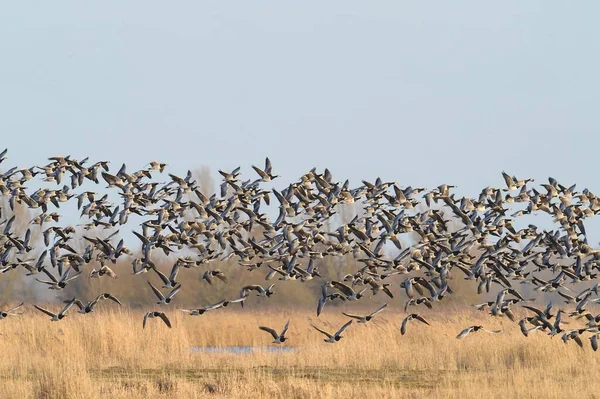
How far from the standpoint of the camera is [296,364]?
2711 cm

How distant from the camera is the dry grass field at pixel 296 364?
2086cm

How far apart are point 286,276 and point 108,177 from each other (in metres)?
5.40

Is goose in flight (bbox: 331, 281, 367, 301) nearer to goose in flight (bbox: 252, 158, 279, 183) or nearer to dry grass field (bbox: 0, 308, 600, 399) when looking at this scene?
dry grass field (bbox: 0, 308, 600, 399)

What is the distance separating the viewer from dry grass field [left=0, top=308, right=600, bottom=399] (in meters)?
20.9

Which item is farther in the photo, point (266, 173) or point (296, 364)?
point (296, 364)

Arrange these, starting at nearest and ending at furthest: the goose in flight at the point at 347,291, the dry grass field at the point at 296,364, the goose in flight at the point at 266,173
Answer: the dry grass field at the point at 296,364 < the goose in flight at the point at 347,291 < the goose in flight at the point at 266,173

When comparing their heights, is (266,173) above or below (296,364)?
above

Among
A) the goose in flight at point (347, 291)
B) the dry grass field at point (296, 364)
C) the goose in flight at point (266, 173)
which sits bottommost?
the dry grass field at point (296, 364)

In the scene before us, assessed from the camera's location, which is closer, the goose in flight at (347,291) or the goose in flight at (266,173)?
the goose in flight at (347,291)

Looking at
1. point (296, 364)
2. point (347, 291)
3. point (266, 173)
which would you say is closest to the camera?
point (347, 291)

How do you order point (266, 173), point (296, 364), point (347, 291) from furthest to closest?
1. point (296, 364)
2. point (266, 173)
3. point (347, 291)

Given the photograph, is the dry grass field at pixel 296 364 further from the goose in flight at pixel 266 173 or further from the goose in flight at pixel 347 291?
the goose in flight at pixel 266 173

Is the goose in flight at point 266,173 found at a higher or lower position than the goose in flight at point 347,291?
higher

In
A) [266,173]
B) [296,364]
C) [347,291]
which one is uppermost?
[266,173]
